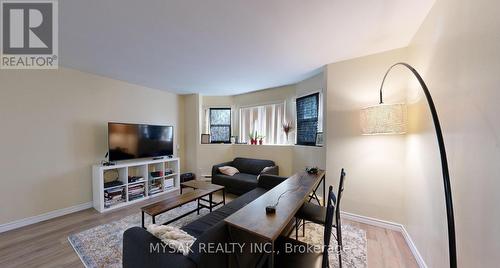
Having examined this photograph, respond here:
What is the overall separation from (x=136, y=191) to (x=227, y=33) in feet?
11.1

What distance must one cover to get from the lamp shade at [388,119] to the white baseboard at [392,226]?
1.31m

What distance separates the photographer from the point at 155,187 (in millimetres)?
3934

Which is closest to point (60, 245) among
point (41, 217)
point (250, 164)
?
point (41, 217)

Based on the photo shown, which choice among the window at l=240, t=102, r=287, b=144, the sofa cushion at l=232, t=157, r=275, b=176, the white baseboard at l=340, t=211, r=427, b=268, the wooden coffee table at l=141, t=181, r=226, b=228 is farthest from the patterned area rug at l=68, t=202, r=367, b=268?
the window at l=240, t=102, r=287, b=144

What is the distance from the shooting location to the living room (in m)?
1.20

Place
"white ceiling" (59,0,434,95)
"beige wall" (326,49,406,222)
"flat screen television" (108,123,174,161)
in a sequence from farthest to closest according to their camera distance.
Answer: "flat screen television" (108,123,174,161) < "beige wall" (326,49,406,222) < "white ceiling" (59,0,434,95)

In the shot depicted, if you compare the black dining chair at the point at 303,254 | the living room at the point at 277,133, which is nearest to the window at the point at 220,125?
the living room at the point at 277,133

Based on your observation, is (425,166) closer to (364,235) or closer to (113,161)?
(364,235)

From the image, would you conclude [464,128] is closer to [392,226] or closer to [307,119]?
[392,226]

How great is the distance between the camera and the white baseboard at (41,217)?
2.45 meters

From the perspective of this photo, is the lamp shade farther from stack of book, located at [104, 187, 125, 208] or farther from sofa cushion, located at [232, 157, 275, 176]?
stack of book, located at [104, 187, 125, 208]

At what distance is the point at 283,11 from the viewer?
5.40 feet

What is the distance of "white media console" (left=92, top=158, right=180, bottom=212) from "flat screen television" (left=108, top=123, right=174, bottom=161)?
184mm

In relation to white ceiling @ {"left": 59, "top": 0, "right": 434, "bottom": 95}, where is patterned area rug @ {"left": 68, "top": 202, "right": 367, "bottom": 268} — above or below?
below
